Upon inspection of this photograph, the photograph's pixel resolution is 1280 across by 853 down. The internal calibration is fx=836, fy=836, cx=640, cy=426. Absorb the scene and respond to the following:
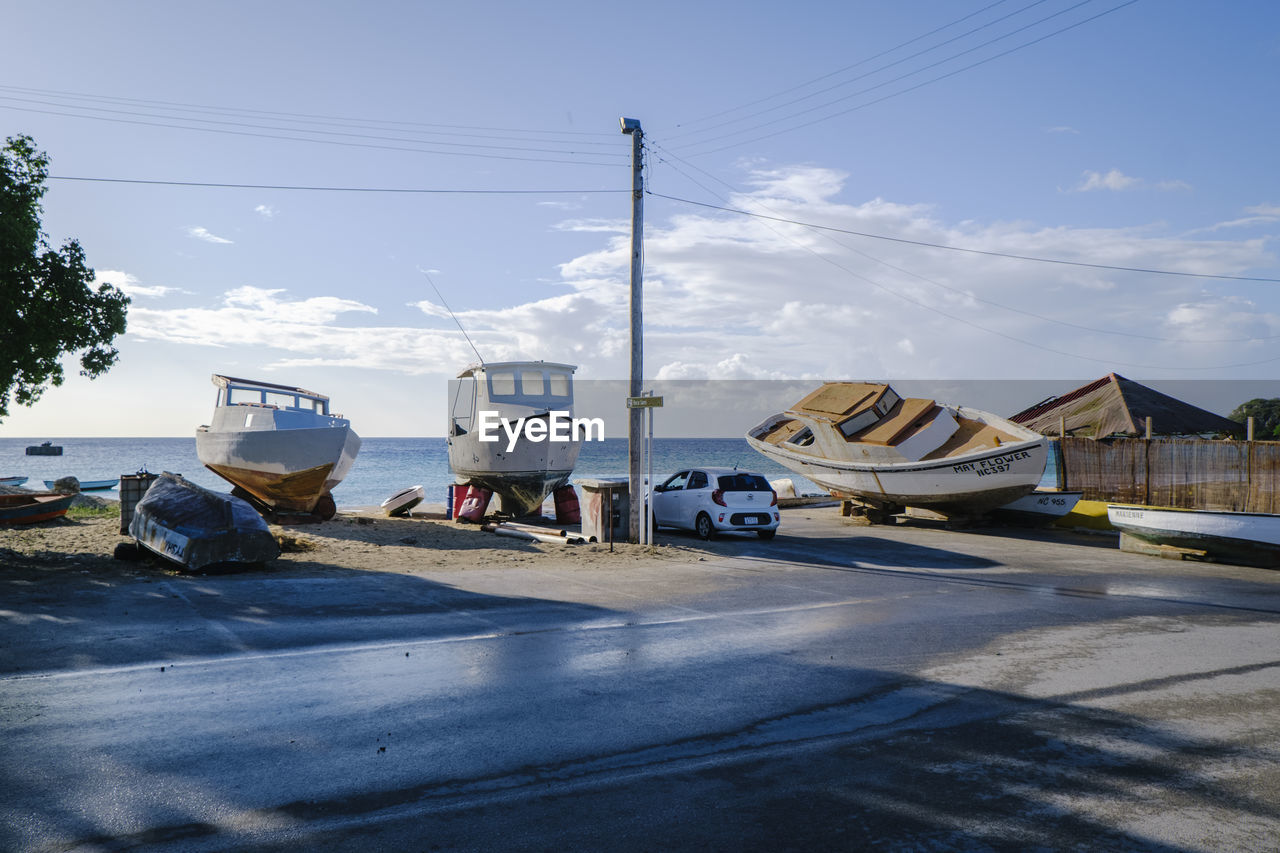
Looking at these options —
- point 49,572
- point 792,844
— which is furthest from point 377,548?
point 792,844

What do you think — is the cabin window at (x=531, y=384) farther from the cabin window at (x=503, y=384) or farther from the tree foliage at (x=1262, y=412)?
the tree foliage at (x=1262, y=412)

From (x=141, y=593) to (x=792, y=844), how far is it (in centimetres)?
1015

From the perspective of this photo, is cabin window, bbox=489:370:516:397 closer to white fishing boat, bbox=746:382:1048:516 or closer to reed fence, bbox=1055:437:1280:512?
white fishing boat, bbox=746:382:1048:516

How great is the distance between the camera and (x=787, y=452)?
2581 cm

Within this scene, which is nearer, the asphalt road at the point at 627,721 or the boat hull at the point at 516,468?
the asphalt road at the point at 627,721

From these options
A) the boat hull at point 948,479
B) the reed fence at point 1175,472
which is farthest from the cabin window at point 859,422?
the reed fence at point 1175,472

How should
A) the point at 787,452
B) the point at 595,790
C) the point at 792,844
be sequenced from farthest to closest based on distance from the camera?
1. the point at 787,452
2. the point at 595,790
3. the point at 792,844

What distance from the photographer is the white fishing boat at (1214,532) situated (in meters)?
15.9

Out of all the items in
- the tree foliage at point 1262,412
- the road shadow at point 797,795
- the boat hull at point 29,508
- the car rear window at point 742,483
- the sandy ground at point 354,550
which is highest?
the tree foliage at point 1262,412

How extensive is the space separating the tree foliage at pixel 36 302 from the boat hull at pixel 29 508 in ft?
27.1

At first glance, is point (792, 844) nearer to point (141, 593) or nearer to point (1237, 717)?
point (1237, 717)

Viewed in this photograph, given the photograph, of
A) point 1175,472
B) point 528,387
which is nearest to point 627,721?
point 528,387

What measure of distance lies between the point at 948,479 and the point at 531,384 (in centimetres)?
1133
